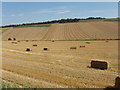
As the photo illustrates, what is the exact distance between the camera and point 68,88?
30.1ft

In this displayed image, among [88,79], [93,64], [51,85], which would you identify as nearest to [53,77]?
[51,85]

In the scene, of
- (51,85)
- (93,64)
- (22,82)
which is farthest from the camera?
(93,64)

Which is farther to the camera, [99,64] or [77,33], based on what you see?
[77,33]

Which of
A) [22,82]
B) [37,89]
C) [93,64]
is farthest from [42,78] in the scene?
[93,64]

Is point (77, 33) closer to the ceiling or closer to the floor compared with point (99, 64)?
closer to the ceiling

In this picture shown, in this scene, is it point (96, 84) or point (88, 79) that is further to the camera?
point (88, 79)

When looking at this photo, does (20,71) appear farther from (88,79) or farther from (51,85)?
(88,79)

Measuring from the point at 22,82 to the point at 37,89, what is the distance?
6.01 feet

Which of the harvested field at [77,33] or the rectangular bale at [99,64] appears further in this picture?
the harvested field at [77,33]

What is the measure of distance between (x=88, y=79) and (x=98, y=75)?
4.04ft

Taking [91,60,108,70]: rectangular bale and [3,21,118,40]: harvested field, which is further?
[3,21,118,40]: harvested field

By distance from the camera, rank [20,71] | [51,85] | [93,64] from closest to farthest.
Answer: [51,85], [20,71], [93,64]

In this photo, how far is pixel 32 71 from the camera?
13.1 metres

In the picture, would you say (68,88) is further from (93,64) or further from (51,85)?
(93,64)
